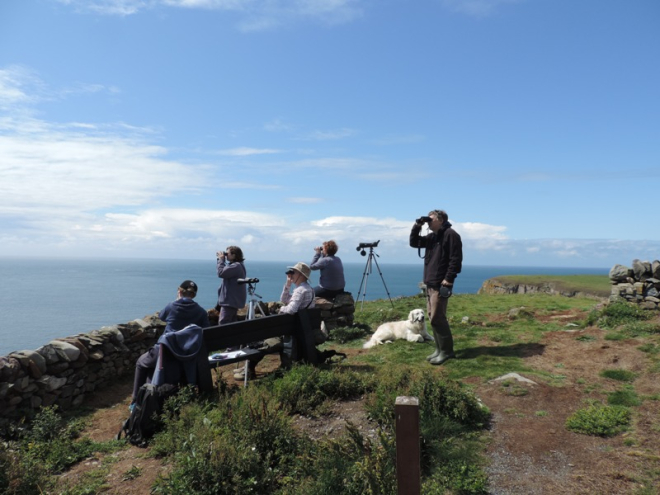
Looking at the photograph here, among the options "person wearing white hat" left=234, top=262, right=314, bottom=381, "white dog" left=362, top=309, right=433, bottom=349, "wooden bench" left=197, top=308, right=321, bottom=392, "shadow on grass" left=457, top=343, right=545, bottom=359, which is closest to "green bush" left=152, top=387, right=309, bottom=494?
"wooden bench" left=197, top=308, right=321, bottom=392

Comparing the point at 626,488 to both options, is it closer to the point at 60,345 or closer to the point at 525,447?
the point at 525,447

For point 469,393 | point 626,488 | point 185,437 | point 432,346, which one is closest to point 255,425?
point 185,437

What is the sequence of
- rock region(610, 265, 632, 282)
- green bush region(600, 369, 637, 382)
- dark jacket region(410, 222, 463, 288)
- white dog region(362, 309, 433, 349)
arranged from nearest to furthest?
green bush region(600, 369, 637, 382) < dark jacket region(410, 222, 463, 288) < white dog region(362, 309, 433, 349) < rock region(610, 265, 632, 282)

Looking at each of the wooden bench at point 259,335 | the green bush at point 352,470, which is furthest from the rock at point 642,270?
the green bush at point 352,470

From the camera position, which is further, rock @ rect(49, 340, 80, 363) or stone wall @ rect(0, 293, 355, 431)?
rock @ rect(49, 340, 80, 363)

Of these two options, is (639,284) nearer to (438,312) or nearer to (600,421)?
(438,312)

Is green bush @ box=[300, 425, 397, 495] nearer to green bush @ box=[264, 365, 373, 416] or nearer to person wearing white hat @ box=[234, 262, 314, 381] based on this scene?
green bush @ box=[264, 365, 373, 416]

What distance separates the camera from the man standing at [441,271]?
7.97 metres

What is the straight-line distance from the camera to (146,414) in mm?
5465

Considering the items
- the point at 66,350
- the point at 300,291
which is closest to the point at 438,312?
the point at 300,291

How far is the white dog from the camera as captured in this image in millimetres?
10109

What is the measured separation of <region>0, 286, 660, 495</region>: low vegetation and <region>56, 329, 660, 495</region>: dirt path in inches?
4.7

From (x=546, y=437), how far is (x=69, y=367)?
24.9 ft

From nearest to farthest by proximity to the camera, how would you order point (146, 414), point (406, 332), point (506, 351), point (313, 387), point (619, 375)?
1. point (146, 414)
2. point (313, 387)
3. point (619, 375)
4. point (506, 351)
5. point (406, 332)
